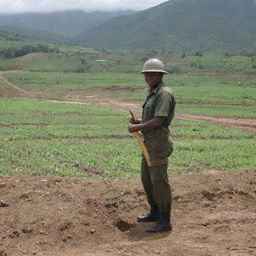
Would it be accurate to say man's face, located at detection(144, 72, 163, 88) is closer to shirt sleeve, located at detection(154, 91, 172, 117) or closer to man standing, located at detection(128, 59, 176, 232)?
man standing, located at detection(128, 59, 176, 232)

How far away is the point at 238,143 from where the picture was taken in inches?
677

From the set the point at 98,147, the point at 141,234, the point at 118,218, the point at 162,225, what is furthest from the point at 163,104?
Answer: the point at 98,147

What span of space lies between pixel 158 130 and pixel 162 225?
5.05 feet

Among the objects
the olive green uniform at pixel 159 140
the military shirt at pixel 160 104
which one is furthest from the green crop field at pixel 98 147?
the military shirt at pixel 160 104

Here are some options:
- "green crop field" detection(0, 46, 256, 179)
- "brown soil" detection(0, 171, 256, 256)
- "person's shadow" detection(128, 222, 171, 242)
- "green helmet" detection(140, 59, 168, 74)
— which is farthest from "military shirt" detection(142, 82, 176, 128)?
"green crop field" detection(0, 46, 256, 179)

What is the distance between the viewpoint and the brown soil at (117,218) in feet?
22.4

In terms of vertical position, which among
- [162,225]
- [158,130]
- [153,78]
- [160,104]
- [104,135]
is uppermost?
[153,78]

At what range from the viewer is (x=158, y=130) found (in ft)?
23.3

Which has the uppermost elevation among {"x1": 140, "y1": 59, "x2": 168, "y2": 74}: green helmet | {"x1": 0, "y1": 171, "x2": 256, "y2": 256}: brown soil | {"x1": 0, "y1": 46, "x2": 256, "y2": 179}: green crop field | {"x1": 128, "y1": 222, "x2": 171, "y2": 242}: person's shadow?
{"x1": 140, "y1": 59, "x2": 168, "y2": 74}: green helmet

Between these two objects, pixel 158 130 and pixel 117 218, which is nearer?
pixel 158 130

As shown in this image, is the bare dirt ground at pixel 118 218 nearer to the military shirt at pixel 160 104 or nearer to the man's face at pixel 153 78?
the military shirt at pixel 160 104

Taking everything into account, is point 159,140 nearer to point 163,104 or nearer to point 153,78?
point 163,104

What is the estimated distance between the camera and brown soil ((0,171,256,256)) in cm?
683

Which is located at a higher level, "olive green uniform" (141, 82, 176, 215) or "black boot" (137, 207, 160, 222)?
"olive green uniform" (141, 82, 176, 215)
